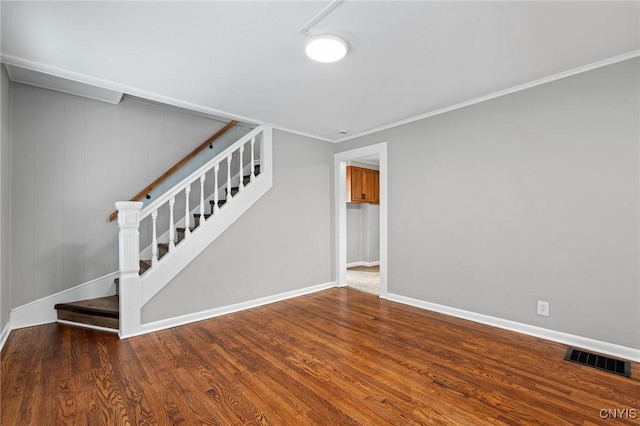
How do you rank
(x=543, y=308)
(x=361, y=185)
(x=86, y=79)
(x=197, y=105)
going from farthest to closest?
(x=361, y=185)
(x=197, y=105)
(x=543, y=308)
(x=86, y=79)

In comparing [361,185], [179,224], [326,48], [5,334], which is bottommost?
[5,334]

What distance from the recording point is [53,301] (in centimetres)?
330

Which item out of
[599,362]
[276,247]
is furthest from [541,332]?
[276,247]

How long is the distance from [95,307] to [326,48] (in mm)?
3443

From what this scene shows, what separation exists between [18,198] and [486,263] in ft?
16.6

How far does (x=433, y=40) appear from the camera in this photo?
2189mm

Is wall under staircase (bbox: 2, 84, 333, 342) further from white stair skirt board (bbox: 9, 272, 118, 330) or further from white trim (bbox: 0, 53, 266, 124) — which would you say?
white trim (bbox: 0, 53, 266, 124)

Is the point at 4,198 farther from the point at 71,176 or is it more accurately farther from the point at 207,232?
the point at 207,232

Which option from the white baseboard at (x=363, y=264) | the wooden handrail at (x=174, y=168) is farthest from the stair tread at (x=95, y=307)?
the white baseboard at (x=363, y=264)

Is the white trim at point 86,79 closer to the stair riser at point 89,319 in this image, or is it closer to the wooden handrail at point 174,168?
the wooden handrail at point 174,168

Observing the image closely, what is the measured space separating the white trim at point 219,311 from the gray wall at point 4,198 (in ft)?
3.79

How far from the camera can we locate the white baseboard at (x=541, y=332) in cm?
243

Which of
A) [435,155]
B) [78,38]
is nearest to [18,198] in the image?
[78,38]

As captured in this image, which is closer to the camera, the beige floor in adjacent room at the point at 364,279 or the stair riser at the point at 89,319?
the stair riser at the point at 89,319
